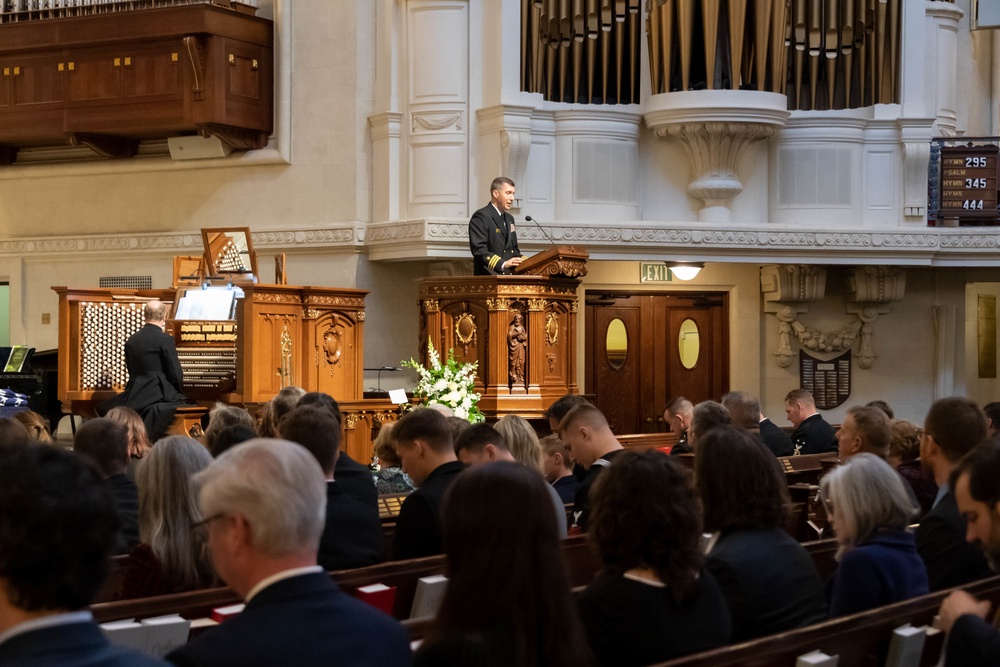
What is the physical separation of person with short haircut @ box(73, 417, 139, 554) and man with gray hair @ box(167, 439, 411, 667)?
244cm

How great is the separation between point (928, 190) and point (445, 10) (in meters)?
5.09

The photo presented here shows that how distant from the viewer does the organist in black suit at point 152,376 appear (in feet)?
30.7

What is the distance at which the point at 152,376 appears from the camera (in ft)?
30.8

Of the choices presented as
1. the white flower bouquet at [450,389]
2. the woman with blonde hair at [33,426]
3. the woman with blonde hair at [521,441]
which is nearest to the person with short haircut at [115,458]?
the woman with blonde hair at [33,426]

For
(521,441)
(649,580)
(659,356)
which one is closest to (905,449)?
(521,441)

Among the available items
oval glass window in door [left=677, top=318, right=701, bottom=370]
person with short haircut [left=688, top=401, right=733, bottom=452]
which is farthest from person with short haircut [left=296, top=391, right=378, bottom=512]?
oval glass window in door [left=677, top=318, right=701, bottom=370]

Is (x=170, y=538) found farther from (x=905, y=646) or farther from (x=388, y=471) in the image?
(x=388, y=471)

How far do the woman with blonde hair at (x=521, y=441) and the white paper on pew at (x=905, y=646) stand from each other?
2513 millimetres

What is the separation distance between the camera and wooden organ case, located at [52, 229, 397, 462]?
9.41 metres

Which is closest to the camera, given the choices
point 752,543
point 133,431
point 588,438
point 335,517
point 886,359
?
point 752,543

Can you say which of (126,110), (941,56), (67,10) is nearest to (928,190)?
(941,56)

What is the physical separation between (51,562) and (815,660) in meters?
1.81

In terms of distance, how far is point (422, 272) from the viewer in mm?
12578

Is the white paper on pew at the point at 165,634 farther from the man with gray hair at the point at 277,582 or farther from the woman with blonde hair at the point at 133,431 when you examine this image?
the woman with blonde hair at the point at 133,431
